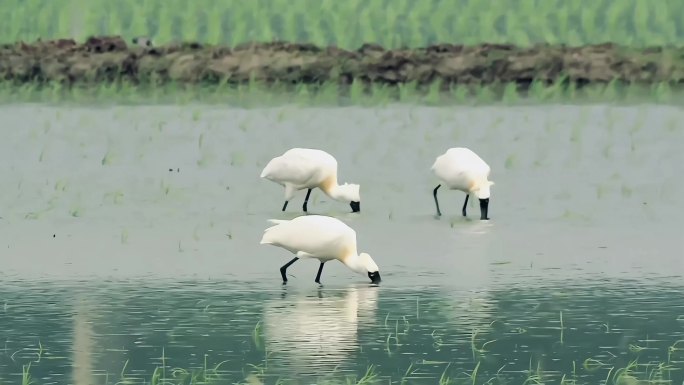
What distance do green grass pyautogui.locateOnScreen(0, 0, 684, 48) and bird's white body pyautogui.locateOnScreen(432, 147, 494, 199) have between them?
614 inches

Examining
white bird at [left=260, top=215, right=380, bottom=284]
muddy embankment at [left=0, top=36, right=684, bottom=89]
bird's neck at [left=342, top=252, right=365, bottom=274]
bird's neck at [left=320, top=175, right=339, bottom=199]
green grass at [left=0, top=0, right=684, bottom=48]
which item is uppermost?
green grass at [left=0, top=0, right=684, bottom=48]

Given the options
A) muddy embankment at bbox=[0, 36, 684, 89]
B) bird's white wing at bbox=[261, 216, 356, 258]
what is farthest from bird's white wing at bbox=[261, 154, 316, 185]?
muddy embankment at bbox=[0, 36, 684, 89]

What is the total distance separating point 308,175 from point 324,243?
13.3ft

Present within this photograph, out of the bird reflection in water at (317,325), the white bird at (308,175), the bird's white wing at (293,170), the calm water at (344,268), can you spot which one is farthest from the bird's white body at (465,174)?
the bird reflection in water at (317,325)

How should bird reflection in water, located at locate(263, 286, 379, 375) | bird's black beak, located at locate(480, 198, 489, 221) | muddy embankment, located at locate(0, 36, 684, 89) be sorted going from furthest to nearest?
muddy embankment, located at locate(0, 36, 684, 89), bird's black beak, located at locate(480, 198, 489, 221), bird reflection in water, located at locate(263, 286, 379, 375)

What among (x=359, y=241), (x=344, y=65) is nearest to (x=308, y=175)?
(x=359, y=241)

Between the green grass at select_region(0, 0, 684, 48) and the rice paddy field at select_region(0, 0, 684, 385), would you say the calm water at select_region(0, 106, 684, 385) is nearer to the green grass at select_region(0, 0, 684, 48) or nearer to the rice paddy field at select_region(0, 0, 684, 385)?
the rice paddy field at select_region(0, 0, 684, 385)

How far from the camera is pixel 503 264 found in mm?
13438

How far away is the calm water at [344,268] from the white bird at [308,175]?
219 millimetres

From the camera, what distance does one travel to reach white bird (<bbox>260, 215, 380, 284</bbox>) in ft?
40.6

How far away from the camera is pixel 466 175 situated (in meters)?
15.9

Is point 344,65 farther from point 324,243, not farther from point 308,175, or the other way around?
point 324,243

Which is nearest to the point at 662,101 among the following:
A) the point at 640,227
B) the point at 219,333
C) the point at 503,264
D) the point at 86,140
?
the point at 86,140

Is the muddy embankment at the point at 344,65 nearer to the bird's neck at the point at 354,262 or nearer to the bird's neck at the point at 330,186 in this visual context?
the bird's neck at the point at 330,186
